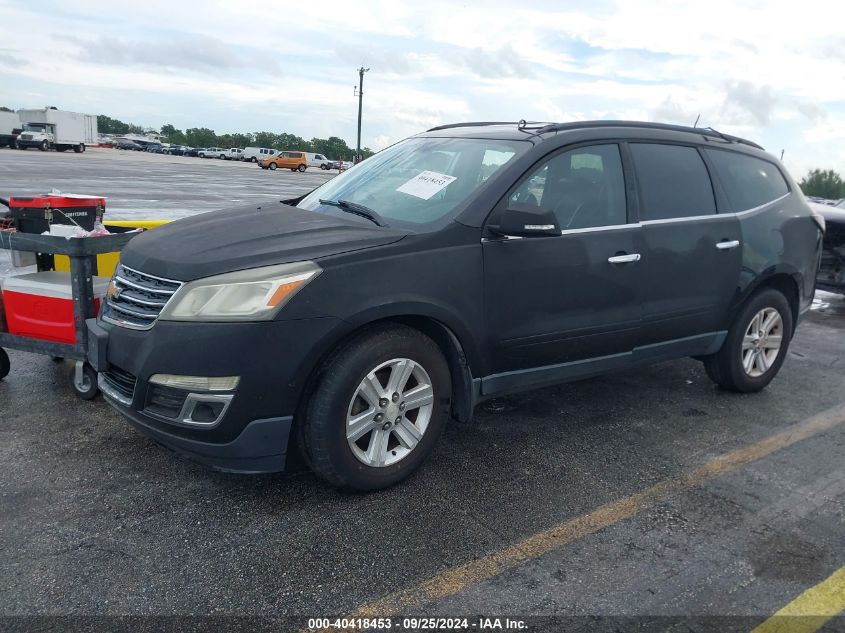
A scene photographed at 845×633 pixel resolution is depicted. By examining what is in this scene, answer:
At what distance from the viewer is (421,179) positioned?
13.1 feet

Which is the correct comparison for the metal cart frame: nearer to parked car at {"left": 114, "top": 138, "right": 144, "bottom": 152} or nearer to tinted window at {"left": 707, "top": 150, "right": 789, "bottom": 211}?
tinted window at {"left": 707, "top": 150, "right": 789, "bottom": 211}

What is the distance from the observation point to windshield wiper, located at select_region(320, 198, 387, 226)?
3.68 meters

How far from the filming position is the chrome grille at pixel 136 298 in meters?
3.16

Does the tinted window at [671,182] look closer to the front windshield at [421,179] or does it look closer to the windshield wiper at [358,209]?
the front windshield at [421,179]

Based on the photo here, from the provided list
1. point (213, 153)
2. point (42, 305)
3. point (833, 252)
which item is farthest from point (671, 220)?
point (213, 153)

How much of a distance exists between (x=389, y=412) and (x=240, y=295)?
87cm

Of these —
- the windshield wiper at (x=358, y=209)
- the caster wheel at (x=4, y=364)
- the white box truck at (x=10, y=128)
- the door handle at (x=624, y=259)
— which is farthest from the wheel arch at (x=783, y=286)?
the white box truck at (x=10, y=128)

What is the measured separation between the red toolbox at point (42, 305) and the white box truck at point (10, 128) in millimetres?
55518

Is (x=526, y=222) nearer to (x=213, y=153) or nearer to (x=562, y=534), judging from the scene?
(x=562, y=534)

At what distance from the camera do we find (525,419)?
14.7 feet

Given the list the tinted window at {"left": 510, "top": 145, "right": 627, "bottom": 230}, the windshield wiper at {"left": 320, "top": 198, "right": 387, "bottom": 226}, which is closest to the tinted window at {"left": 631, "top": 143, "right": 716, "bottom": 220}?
the tinted window at {"left": 510, "top": 145, "right": 627, "bottom": 230}

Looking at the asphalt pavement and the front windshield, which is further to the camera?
the front windshield

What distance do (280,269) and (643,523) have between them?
1.96 meters

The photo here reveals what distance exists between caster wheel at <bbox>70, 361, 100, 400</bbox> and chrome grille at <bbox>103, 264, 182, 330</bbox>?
96cm
